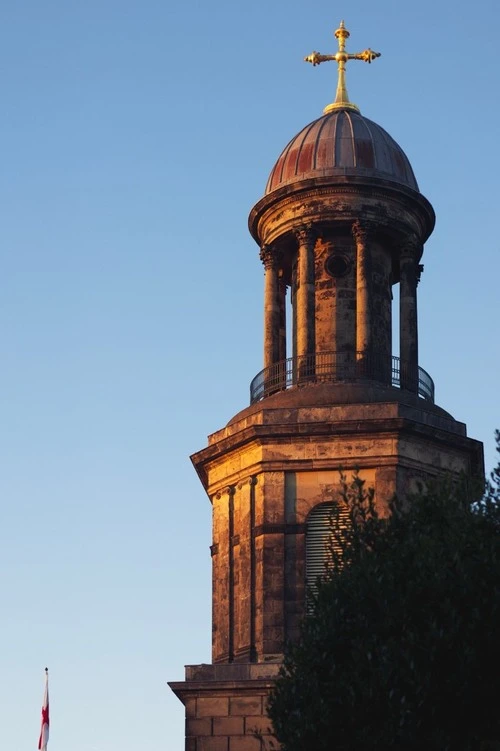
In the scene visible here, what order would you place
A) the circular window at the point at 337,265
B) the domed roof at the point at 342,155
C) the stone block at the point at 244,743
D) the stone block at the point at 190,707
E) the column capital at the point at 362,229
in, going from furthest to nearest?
the circular window at the point at 337,265, the domed roof at the point at 342,155, the column capital at the point at 362,229, the stone block at the point at 190,707, the stone block at the point at 244,743

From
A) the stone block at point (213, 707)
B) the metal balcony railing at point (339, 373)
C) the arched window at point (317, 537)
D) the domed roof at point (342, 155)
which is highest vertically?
the domed roof at point (342, 155)

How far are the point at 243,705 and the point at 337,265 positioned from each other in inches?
413

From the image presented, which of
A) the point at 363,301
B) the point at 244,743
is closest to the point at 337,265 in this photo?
the point at 363,301

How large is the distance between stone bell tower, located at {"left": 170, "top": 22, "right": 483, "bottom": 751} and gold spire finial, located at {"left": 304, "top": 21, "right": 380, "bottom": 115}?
0.44ft

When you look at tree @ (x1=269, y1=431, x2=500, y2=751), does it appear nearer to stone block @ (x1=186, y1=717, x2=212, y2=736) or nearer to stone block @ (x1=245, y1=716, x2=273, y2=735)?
stone block @ (x1=245, y1=716, x2=273, y2=735)

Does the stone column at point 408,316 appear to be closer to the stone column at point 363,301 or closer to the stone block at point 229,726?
the stone column at point 363,301

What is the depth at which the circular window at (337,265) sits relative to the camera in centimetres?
4622

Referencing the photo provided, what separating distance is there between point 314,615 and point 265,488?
779 cm

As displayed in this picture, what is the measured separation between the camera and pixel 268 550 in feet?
140

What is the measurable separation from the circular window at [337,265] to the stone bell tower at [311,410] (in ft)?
0.11

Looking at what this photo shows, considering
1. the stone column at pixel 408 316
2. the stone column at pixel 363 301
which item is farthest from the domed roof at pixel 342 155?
the stone column at pixel 408 316

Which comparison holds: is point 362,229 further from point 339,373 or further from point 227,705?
point 227,705

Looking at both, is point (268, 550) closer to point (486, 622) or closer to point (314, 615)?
point (314, 615)

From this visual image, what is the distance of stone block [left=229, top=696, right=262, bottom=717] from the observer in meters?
41.8
